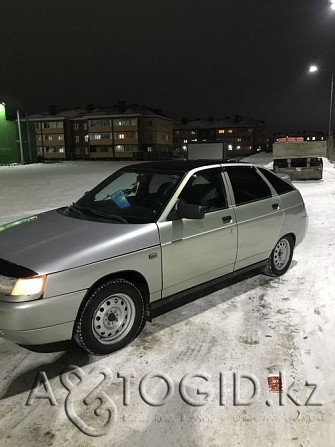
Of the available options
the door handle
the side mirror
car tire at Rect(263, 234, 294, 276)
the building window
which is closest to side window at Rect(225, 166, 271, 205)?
the door handle

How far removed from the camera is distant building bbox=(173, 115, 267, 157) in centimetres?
11031

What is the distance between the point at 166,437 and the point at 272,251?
318cm

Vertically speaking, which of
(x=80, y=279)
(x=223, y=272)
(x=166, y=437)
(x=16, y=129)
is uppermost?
(x=16, y=129)

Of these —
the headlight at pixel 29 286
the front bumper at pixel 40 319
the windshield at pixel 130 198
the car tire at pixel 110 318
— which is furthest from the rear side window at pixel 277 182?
the headlight at pixel 29 286

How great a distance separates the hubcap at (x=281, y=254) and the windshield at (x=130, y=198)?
1913 millimetres

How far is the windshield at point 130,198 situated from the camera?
13.1 feet

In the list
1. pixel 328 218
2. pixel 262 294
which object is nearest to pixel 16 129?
pixel 328 218

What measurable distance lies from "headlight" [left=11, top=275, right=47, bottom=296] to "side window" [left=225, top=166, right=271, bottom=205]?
8.27 ft

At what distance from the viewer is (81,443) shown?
98.4 inches

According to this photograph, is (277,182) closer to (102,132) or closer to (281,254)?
(281,254)

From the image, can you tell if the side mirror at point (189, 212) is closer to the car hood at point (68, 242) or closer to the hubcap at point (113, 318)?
the car hood at point (68, 242)

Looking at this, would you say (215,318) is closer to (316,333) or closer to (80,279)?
(316,333)

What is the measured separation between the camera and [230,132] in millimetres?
112938

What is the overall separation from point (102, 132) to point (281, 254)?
77.1 m
